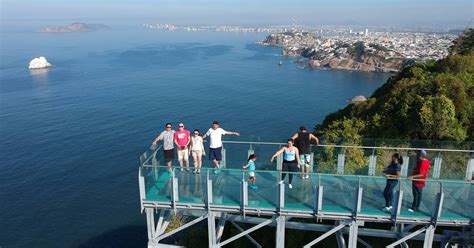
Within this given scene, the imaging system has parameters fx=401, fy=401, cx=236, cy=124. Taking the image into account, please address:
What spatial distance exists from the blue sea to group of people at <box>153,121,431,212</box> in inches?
121

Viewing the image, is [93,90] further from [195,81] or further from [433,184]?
[433,184]

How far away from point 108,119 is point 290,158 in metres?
50.8

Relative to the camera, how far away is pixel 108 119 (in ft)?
188

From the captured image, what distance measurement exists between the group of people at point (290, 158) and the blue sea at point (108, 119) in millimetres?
3067

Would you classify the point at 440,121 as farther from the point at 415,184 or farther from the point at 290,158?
the point at 290,158

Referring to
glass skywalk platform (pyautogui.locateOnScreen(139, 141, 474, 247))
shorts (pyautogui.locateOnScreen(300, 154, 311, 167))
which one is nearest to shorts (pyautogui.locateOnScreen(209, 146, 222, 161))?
glass skywalk platform (pyautogui.locateOnScreen(139, 141, 474, 247))

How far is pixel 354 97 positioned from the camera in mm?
77312

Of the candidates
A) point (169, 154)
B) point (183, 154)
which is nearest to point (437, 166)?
point (183, 154)

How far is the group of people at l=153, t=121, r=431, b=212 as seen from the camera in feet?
31.2

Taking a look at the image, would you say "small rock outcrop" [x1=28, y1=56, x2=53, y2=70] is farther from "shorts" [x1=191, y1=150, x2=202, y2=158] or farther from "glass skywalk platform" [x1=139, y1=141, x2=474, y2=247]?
"glass skywalk platform" [x1=139, y1=141, x2=474, y2=247]

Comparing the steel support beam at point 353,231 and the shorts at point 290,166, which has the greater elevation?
the shorts at point 290,166

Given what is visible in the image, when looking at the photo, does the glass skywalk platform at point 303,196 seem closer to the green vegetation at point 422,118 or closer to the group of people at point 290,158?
the group of people at point 290,158

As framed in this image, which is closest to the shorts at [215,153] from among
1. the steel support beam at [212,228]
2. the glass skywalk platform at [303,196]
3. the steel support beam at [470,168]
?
the glass skywalk platform at [303,196]

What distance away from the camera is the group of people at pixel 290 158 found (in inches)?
375
